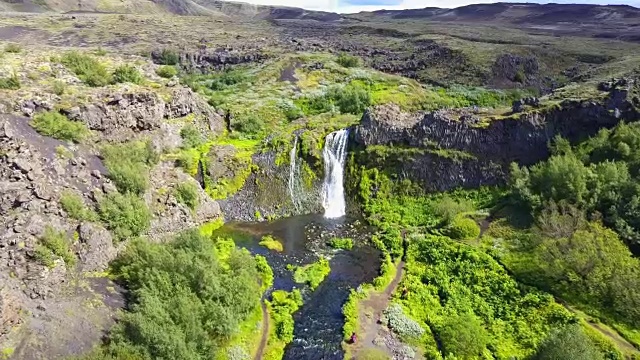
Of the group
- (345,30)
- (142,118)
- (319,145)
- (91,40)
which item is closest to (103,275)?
(142,118)

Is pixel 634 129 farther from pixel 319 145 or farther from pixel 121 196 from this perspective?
pixel 121 196

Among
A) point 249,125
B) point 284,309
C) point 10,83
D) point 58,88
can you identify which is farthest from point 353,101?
point 284,309

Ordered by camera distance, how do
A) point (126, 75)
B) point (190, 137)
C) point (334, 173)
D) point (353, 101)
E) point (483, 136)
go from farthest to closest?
1. point (353, 101)
2. point (126, 75)
3. point (190, 137)
4. point (334, 173)
5. point (483, 136)

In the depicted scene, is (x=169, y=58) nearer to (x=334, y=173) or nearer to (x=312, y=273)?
(x=334, y=173)

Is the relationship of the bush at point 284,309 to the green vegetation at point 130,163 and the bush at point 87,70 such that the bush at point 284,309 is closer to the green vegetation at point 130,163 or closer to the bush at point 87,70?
the green vegetation at point 130,163

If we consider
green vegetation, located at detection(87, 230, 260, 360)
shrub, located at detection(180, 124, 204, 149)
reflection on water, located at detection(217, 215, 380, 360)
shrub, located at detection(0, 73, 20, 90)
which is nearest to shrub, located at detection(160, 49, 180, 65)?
shrub, located at detection(180, 124, 204, 149)

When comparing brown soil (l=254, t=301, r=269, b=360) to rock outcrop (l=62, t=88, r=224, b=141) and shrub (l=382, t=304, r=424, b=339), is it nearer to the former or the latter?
shrub (l=382, t=304, r=424, b=339)
